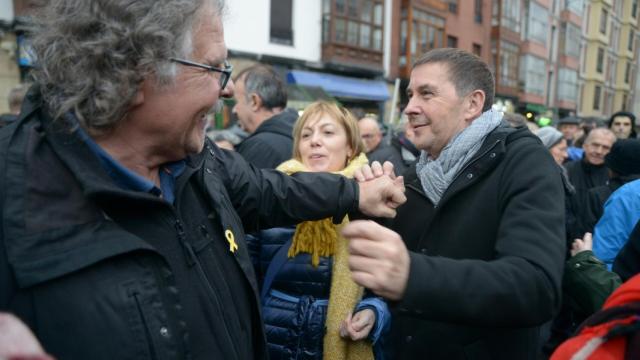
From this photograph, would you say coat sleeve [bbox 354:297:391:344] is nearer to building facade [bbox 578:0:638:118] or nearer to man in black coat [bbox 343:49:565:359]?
man in black coat [bbox 343:49:565:359]

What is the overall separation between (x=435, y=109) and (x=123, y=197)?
1.40 metres

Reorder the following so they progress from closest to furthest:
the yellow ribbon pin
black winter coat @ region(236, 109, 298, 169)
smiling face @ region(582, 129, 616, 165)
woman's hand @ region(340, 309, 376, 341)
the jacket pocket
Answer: the jacket pocket, the yellow ribbon pin, woman's hand @ region(340, 309, 376, 341), black winter coat @ region(236, 109, 298, 169), smiling face @ region(582, 129, 616, 165)

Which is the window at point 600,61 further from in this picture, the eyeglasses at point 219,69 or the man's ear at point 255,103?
the eyeglasses at point 219,69

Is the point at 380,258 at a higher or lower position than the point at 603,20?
lower

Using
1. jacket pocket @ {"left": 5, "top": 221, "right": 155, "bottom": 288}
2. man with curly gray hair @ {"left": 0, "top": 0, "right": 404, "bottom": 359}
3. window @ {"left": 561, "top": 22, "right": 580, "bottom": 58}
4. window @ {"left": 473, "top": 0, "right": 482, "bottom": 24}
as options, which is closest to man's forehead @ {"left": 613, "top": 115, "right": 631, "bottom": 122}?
man with curly gray hair @ {"left": 0, "top": 0, "right": 404, "bottom": 359}

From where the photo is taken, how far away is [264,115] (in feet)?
13.4

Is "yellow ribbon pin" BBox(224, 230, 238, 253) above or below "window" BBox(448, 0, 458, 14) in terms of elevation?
below

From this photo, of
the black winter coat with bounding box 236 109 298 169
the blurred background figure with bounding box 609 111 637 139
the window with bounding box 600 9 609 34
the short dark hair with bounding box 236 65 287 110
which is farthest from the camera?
the window with bounding box 600 9 609 34

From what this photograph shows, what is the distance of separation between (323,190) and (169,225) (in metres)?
0.78

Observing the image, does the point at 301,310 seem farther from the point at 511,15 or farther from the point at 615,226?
the point at 511,15

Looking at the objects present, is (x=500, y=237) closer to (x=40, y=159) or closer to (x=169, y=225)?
(x=169, y=225)

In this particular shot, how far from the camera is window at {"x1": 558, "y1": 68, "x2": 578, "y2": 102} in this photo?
120 feet

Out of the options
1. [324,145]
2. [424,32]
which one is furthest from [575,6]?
[324,145]

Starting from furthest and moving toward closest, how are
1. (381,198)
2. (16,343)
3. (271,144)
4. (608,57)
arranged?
(608,57) < (271,144) < (381,198) < (16,343)
